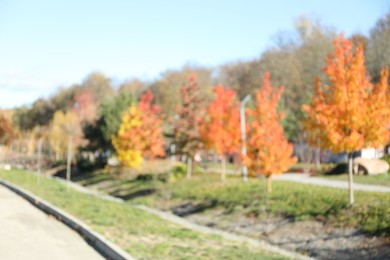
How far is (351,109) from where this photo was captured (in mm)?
18188

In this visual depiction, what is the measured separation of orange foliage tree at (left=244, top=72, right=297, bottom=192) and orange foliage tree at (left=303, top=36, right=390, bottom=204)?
13.2ft

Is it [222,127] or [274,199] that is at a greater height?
[222,127]

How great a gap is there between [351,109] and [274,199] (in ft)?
20.1

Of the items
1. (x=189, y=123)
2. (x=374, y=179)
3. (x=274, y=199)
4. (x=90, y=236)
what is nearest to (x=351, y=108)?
(x=274, y=199)

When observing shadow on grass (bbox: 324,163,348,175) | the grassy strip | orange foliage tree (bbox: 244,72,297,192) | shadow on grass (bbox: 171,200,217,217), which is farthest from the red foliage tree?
orange foliage tree (bbox: 244,72,297,192)

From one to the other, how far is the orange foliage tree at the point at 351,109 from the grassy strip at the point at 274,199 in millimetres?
1053

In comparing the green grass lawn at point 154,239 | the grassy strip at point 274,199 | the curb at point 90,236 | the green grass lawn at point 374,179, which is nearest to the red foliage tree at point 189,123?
the grassy strip at point 274,199

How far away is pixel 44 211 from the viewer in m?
18.6

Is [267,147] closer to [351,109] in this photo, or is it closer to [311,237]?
[351,109]

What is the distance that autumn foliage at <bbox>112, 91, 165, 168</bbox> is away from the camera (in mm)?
40625

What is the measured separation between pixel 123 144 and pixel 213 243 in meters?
26.6

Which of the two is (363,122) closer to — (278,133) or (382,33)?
Result: (278,133)

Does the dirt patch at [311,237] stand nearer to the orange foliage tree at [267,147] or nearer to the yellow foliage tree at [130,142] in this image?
the orange foliage tree at [267,147]

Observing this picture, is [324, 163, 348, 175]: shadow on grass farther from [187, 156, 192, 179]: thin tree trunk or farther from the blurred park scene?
[187, 156, 192, 179]: thin tree trunk
